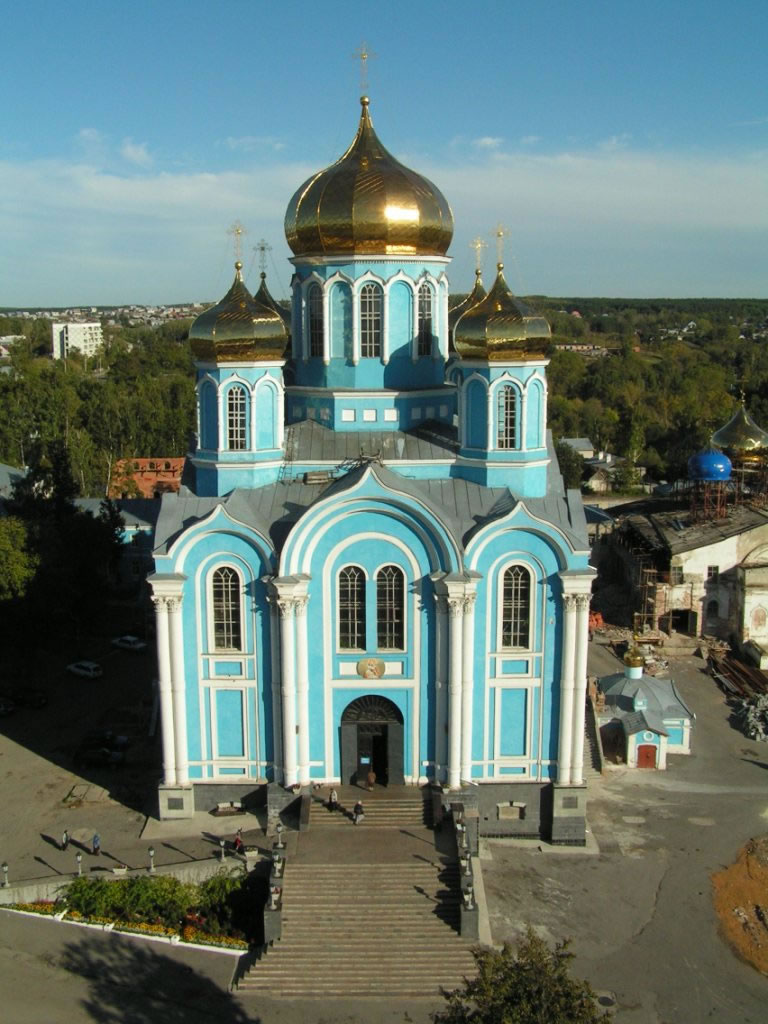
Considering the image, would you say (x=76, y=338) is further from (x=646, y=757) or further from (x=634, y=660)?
(x=646, y=757)

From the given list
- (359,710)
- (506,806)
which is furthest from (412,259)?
(506,806)

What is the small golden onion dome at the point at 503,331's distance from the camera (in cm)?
1927

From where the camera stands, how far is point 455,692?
61.0 feet

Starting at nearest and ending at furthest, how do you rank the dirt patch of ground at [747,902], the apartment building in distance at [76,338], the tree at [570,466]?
the dirt patch of ground at [747,902] → the tree at [570,466] → the apartment building in distance at [76,338]

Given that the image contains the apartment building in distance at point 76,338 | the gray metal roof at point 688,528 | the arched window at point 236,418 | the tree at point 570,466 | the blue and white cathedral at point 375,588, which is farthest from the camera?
the apartment building in distance at point 76,338

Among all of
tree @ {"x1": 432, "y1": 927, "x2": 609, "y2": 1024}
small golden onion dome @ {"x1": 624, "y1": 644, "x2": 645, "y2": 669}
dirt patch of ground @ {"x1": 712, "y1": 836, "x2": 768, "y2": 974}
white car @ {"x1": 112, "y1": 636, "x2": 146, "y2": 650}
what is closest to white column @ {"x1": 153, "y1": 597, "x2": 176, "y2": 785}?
tree @ {"x1": 432, "y1": 927, "x2": 609, "y2": 1024}

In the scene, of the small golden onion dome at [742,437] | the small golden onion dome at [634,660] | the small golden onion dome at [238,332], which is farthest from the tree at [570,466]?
the small golden onion dome at [238,332]

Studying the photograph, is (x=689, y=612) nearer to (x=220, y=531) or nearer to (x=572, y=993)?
(x=220, y=531)

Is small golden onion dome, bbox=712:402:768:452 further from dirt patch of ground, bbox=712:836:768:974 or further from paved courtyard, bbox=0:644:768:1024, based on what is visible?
dirt patch of ground, bbox=712:836:768:974

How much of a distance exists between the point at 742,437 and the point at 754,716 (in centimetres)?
1491

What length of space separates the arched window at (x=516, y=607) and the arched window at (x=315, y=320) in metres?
6.17

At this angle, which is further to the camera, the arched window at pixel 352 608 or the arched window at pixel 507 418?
the arched window at pixel 507 418

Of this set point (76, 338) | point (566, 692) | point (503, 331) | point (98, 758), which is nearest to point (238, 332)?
point (503, 331)

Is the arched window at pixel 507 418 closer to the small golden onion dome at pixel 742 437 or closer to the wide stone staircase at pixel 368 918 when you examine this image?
the wide stone staircase at pixel 368 918
